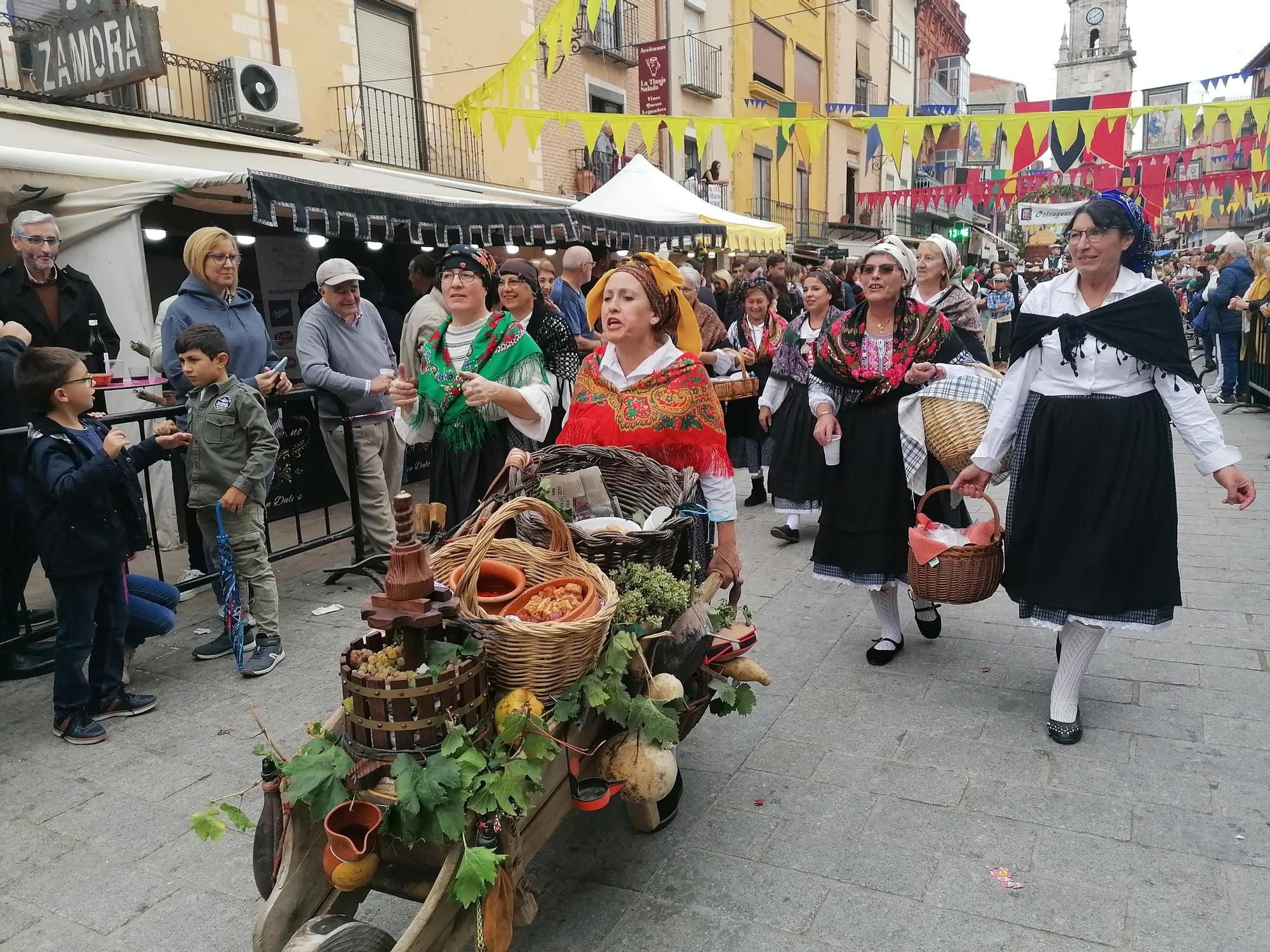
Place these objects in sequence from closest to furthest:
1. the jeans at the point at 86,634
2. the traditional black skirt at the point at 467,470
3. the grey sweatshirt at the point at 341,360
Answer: the jeans at the point at 86,634, the traditional black skirt at the point at 467,470, the grey sweatshirt at the point at 341,360

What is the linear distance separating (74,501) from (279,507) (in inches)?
151

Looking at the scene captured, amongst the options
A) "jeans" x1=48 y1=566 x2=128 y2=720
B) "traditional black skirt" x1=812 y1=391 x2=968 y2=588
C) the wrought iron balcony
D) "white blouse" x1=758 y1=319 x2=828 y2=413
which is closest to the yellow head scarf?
"traditional black skirt" x1=812 y1=391 x2=968 y2=588

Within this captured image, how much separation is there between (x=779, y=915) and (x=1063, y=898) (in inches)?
32.5

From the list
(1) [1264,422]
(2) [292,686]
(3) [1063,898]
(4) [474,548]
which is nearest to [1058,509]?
(3) [1063,898]

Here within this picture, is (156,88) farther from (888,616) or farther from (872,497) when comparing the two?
(888,616)

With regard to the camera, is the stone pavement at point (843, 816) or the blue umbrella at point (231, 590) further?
the blue umbrella at point (231, 590)

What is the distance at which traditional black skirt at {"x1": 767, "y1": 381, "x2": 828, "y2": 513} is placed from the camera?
6.17m

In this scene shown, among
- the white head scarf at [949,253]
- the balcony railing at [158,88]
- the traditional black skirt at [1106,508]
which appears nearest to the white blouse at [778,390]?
the white head scarf at [949,253]

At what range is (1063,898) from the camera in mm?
2590

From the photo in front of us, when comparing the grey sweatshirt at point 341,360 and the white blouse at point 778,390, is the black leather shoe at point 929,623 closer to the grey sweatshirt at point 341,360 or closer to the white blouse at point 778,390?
the white blouse at point 778,390

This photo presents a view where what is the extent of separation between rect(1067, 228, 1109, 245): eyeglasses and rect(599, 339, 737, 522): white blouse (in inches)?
60.3

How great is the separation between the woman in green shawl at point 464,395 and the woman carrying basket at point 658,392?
654 millimetres

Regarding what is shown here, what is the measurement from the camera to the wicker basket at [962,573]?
3670 mm

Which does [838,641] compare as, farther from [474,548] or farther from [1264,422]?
[1264,422]
